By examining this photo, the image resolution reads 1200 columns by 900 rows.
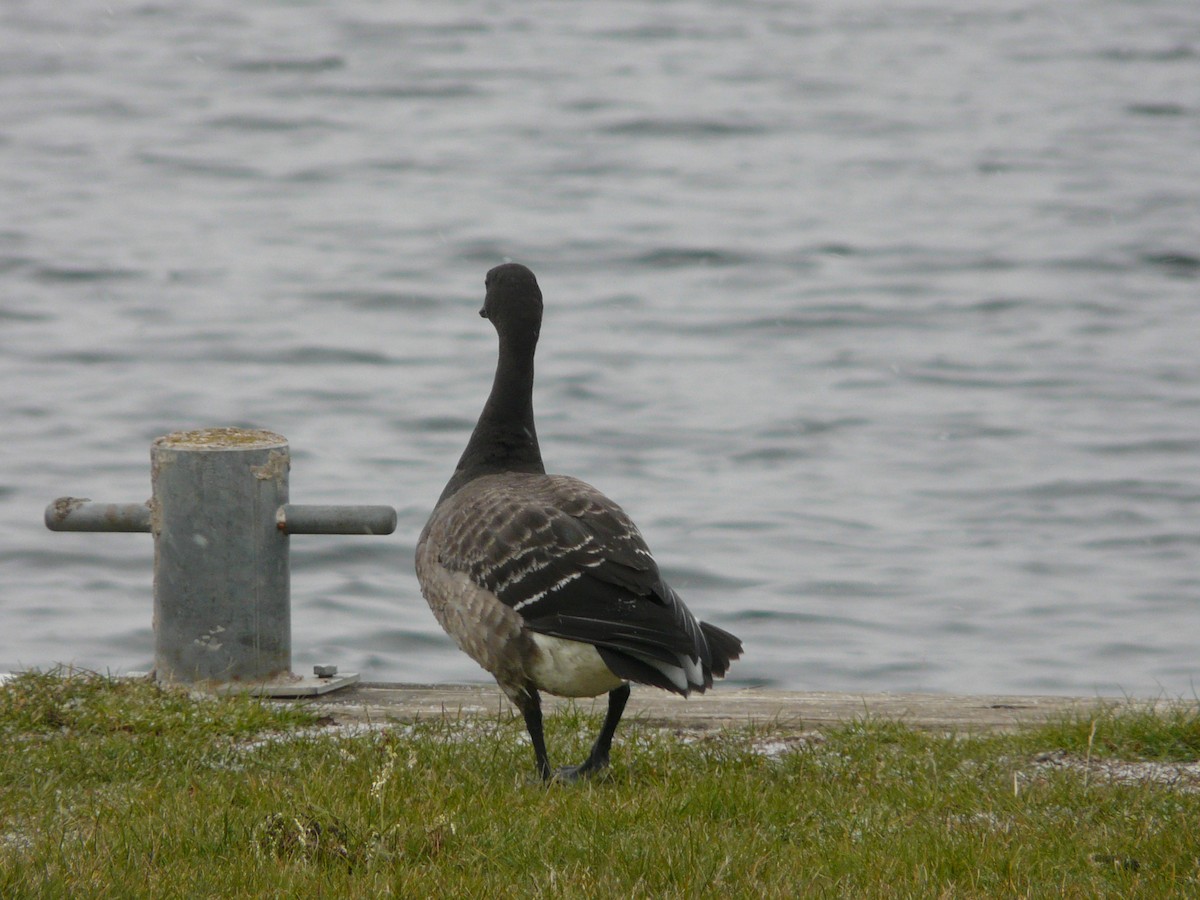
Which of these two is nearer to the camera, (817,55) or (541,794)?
(541,794)

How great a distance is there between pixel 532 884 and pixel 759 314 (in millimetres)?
17714

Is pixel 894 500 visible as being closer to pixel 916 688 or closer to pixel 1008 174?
pixel 916 688

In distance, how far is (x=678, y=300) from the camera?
23.0 meters

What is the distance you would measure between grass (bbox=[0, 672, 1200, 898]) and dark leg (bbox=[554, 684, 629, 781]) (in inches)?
3.4

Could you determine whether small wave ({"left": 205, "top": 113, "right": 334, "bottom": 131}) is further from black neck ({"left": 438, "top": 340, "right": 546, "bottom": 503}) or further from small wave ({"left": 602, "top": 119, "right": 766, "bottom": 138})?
black neck ({"left": 438, "top": 340, "right": 546, "bottom": 503})

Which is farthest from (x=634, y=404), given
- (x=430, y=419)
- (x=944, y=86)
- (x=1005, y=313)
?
(x=944, y=86)

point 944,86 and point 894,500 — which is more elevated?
point 944,86

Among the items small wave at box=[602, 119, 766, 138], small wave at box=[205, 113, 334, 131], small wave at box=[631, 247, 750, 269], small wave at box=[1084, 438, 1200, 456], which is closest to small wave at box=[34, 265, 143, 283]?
small wave at box=[631, 247, 750, 269]

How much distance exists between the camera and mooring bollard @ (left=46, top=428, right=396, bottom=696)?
24.1 ft

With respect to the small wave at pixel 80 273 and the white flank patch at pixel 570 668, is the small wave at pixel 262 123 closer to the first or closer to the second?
the small wave at pixel 80 273

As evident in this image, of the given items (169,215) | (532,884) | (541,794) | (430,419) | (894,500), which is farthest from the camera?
(169,215)

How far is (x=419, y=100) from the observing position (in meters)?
34.0

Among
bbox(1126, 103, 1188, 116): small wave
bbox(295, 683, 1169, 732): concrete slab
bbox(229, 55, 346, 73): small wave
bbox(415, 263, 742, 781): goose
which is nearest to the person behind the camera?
bbox(415, 263, 742, 781): goose

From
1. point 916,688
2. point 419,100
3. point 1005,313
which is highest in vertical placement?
point 419,100
